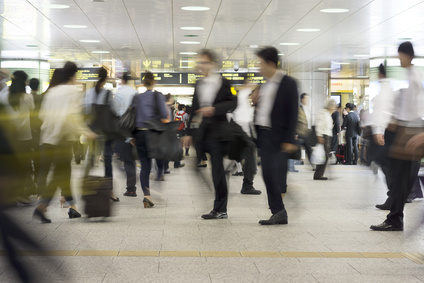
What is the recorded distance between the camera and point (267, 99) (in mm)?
6840

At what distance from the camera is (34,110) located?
833 centimetres

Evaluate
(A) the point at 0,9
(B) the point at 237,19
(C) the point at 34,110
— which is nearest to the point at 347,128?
(B) the point at 237,19

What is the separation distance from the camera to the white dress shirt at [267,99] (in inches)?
268

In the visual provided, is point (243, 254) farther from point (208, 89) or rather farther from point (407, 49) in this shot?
point (407, 49)

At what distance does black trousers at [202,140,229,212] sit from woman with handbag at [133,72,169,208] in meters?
1.39

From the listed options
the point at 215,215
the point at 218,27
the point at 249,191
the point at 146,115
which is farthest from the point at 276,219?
the point at 218,27

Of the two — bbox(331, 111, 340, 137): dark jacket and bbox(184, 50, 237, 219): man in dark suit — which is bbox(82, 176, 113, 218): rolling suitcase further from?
bbox(331, 111, 340, 137): dark jacket

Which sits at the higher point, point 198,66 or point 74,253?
point 198,66

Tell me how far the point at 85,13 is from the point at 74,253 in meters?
9.14

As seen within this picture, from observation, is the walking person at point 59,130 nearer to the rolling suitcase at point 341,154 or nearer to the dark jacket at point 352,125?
the dark jacket at point 352,125

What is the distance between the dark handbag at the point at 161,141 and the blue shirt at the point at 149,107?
0.50 feet

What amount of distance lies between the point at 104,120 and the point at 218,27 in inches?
315

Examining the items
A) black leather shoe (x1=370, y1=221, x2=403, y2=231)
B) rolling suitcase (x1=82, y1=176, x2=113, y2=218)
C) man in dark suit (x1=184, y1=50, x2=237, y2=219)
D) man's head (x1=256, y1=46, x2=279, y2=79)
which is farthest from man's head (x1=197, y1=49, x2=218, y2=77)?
black leather shoe (x1=370, y1=221, x2=403, y2=231)

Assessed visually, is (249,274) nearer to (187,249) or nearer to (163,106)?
(187,249)
